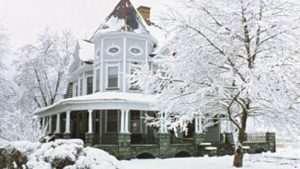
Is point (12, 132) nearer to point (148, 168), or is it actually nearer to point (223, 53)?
point (148, 168)

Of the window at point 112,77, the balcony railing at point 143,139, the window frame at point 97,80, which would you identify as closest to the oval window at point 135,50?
the window at point 112,77

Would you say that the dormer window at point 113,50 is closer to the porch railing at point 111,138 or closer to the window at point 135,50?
the window at point 135,50

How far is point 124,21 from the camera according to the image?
2294 cm

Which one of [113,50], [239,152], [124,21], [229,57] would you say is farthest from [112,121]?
[229,57]

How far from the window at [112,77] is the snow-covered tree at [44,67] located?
10.4 meters

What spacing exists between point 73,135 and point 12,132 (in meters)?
5.31

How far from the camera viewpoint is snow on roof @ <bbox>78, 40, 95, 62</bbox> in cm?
2518

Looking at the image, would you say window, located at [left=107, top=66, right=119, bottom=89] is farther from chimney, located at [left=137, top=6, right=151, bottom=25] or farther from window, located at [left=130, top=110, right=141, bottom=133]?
chimney, located at [left=137, top=6, right=151, bottom=25]

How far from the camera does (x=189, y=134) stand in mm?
23344

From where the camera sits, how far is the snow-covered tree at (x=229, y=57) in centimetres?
1162

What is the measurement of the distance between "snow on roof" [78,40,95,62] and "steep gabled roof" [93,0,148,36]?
251cm

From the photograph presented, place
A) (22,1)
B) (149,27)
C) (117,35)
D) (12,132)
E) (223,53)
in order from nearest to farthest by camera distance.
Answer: (223,53), (12,132), (117,35), (149,27), (22,1)

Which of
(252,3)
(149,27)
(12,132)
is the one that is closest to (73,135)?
(12,132)

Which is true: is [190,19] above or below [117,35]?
below
